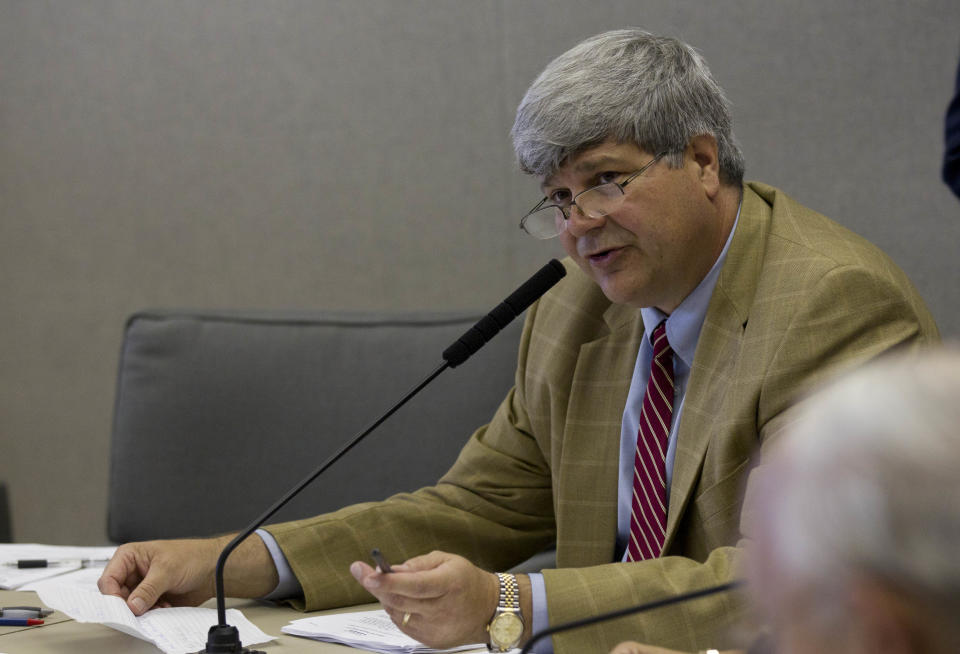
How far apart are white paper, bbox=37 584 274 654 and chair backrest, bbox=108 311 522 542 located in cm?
64

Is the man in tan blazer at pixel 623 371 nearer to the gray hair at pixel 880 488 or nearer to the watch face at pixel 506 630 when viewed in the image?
the watch face at pixel 506 630

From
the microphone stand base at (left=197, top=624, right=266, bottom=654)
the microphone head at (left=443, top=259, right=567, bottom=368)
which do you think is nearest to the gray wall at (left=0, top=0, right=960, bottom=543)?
the microphone head at (left=443, top=259, right=567, bottom=368)

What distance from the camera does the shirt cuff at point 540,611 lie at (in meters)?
1.21

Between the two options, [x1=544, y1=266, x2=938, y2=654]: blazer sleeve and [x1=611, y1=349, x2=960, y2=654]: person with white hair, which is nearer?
[x1=611, y1=349, x2=960, y2=654]: person with white hair

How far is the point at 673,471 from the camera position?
150 cm

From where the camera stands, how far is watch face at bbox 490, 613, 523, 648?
1183mm

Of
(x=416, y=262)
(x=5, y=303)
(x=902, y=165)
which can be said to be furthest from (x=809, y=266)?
(x=5, y=303)

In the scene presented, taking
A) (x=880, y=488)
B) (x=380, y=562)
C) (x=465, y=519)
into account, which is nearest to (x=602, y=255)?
(x=465, y=519)

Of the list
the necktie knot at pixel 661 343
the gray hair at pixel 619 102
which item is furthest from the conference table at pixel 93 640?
the gray hair at pixel 619 102

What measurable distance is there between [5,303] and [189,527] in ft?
4.97

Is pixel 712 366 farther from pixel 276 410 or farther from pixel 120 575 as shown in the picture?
pixel 276 410

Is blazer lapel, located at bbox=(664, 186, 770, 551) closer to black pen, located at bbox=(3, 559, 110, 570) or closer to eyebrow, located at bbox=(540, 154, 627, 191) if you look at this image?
eyebrow, located at bbox=(540, 154, 627, 191)

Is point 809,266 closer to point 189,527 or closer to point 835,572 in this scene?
point 835,572

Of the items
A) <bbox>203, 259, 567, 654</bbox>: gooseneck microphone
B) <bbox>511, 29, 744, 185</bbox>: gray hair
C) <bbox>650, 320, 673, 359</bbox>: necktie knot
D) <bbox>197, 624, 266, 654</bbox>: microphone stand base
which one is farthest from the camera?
<bbox>650, 320, 673, 359</bbox>: necktie knot
